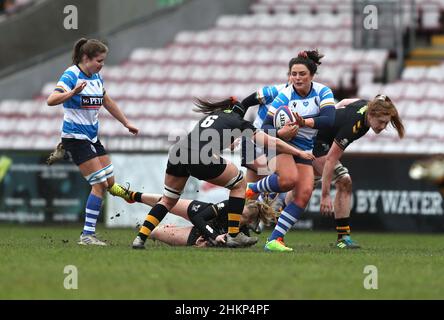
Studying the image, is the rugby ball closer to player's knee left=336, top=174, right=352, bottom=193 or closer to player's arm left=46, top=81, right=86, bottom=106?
player's knee left=336, top=174, right=352, bottom=193

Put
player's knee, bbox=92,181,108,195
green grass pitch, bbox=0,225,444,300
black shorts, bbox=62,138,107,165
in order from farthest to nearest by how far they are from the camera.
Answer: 1. player's knee, bbox=92,181,108,195
2. black shorts, bbox=62,138,107,165
3. green grass pitch, bbox=0,225,444,300

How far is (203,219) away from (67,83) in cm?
204

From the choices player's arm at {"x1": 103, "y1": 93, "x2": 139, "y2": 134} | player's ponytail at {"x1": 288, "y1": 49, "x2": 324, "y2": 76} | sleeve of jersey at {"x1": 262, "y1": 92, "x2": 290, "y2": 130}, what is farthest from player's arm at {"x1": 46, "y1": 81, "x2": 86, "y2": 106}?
player's ponytail at {"x1": 288, "y1": 49, "x2": 324, "y2": 76}

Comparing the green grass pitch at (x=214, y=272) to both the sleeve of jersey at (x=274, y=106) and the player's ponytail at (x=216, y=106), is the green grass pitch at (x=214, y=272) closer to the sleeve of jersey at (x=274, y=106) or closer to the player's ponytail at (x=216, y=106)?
the sleeve of jersey at (x=274, y=106)

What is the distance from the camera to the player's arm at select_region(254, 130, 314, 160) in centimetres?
1124

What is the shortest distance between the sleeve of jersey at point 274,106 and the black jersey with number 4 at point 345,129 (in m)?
0.73

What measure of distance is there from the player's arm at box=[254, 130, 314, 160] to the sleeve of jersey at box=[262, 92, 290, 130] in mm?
539

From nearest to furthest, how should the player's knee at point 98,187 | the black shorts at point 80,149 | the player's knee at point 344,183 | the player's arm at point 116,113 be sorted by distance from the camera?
the black shorts at point 80,149, the player's knee at point 98,187, the player's arm at point 116,113, the player's knee at point 344,183

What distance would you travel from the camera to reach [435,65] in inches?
888

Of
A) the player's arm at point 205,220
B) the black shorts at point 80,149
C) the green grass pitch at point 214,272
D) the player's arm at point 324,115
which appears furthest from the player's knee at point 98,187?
the player's arm at point 324,115

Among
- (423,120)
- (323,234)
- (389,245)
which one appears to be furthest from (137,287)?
(423,120)

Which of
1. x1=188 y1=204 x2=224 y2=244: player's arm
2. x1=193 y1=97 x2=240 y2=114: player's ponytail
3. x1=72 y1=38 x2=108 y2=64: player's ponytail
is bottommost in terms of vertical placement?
x1=188 y1=204 x2=224 y2=244: player's arm

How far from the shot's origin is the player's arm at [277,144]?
11.2 metres
